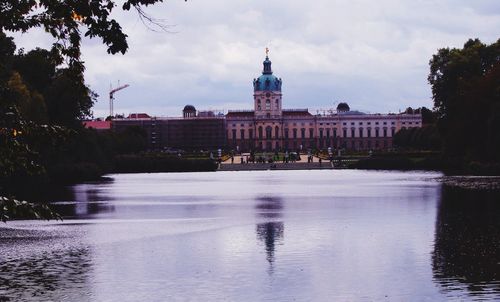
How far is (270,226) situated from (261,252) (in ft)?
23.3

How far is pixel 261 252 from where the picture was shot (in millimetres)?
23906

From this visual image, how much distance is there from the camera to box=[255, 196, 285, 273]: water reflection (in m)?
25.0

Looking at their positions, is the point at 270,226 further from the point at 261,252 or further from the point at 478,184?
the point at 478,184

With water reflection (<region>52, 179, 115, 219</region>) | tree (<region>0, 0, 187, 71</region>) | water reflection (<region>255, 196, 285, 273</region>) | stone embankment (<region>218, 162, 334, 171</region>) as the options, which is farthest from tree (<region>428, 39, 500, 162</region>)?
tree (<region>0, 0, 187, 71</region>)

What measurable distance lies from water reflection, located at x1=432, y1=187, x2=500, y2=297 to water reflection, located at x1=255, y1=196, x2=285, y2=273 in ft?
12.6

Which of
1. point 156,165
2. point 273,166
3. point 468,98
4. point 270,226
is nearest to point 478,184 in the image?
point 468,98

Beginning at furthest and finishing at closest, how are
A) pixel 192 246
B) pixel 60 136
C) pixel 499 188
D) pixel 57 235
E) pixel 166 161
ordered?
1. pixel 166 161
2. pixel 499 188
3. pixel 57 235
4. pixel 192 246
5. pixel 60 136

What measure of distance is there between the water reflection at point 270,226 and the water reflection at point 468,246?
3829 millimetres

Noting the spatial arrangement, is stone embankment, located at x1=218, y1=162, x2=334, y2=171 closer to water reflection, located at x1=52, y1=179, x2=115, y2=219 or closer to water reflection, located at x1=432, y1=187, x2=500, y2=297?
water reflection, located at x1=52, y1=179, x2=115, y2=219

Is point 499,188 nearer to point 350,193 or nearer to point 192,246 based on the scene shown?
point 350,193

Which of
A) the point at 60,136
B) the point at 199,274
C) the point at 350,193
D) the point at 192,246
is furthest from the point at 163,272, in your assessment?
the point at 350,193

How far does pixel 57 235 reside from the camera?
28.7 metres

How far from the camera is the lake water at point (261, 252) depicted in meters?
18.3

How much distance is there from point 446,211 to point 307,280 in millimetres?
16855
